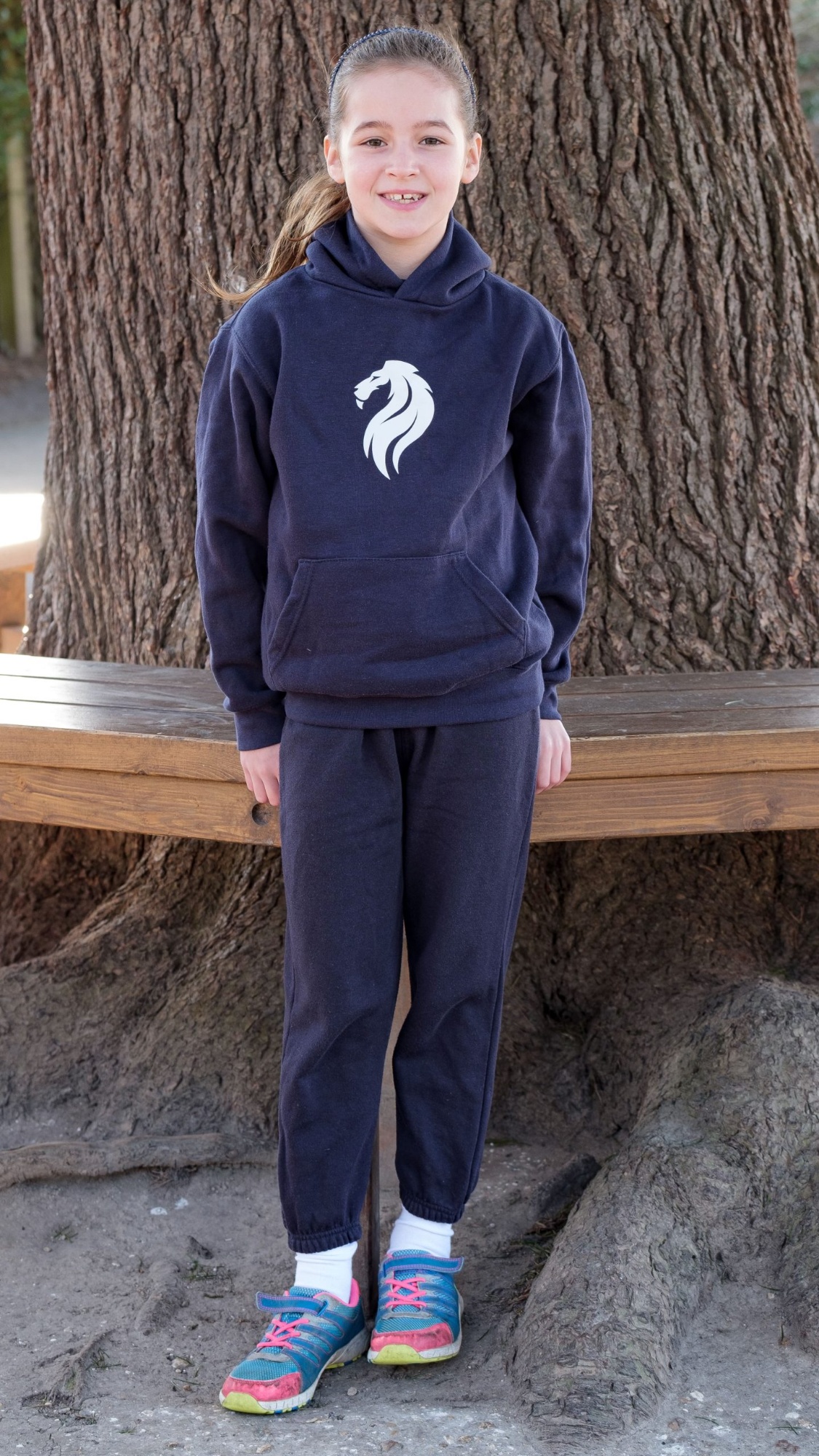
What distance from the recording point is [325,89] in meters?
2.96

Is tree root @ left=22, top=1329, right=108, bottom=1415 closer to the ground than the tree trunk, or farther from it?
closer to the ground

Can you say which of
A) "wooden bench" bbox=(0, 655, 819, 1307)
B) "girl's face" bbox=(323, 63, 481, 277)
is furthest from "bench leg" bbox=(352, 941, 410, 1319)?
"girl's face" bbox=(323, 63, 481, 277)

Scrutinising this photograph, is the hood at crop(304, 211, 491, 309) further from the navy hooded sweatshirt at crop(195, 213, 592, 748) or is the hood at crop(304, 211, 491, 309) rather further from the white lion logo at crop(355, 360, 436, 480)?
the white lion logo at crop(355, 360, 436, 480)

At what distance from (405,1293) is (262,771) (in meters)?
0.87

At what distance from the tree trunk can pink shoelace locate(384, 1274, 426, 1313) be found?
528 mm

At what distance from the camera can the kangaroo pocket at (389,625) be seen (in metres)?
2.13

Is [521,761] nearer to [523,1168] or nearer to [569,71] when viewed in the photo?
[523,1168]

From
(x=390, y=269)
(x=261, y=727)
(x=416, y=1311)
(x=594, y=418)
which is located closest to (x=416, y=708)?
(x=261, y=727)

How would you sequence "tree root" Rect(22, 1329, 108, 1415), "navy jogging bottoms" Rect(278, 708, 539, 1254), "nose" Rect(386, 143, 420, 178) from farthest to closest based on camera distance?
"tree root" Rect(22, 1329, 108, 1415) < "navy jogging bottoms" Rect(278, 708, 539, 1254) < "nose" Rect(386, 143, 420, 178)

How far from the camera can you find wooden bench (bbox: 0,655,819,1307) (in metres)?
2.50

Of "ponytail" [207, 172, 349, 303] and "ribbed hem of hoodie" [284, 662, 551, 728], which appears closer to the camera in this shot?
"ribbed hem of hoodie" [284, 662, 551, 728]

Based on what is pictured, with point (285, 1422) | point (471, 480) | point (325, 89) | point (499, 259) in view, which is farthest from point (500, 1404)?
point (325, 89)

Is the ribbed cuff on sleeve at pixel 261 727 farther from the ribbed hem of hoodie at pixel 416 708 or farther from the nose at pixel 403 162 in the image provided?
the nose at pixel 403 162

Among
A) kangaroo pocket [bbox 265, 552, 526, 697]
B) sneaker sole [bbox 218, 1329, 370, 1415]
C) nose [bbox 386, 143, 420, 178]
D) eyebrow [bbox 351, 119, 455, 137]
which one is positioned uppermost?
eyebrow [bbox 351, 119, 455, 137]
